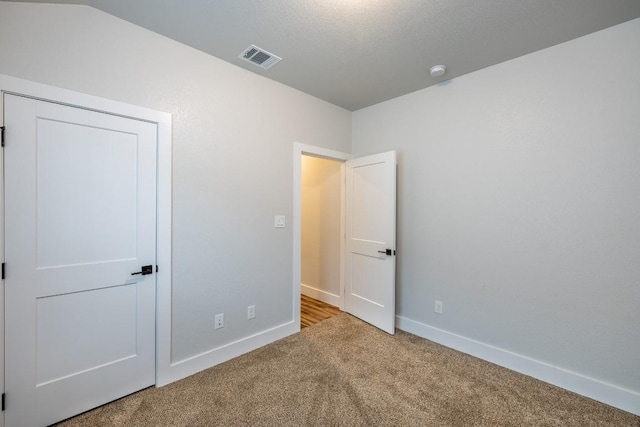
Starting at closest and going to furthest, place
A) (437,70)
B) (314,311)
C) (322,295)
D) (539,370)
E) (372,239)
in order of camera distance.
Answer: (539,370) → (437,70) → (372,239) → (314,311) → (322,295)

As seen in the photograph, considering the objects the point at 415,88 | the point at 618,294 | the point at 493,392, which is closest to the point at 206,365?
the point at 493,392

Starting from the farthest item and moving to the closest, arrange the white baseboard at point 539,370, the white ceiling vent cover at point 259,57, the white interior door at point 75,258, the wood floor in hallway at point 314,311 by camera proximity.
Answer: the wood floor in hallway at point 314,311 < the white ceiling vent cover at point 259,57 < the white baseboard at point 539,370 < the white interior door at point 75,258

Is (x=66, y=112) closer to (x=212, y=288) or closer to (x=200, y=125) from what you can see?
(x=200, y=125)

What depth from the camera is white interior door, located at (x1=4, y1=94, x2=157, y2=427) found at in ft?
5.03

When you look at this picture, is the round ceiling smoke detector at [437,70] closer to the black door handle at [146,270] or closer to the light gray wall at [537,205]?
the light gray wall at [537,205]

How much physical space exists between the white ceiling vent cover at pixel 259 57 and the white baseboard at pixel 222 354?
255 cm

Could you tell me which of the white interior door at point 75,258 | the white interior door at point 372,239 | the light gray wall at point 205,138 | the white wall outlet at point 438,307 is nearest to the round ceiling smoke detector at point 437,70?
→ the white interior door at point 372,239

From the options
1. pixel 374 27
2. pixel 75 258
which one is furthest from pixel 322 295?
pixel 374 27

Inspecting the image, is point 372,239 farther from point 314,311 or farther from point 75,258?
point 75,258

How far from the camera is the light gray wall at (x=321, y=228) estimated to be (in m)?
3.71

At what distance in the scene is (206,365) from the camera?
2240 millimetres

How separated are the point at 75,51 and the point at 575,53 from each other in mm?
3526

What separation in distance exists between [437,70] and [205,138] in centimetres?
217

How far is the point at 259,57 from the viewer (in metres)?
2.27
